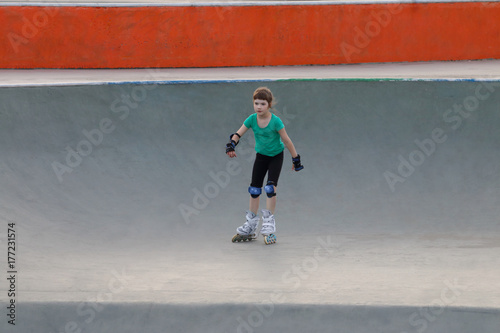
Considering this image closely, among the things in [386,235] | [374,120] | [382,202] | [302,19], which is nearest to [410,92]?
[374,120]

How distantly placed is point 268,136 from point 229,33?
557cm

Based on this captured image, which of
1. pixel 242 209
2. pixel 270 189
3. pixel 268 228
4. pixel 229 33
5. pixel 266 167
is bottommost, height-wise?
pixel 268 228

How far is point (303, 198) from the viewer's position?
6758 mm

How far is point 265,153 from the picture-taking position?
18.4 ft

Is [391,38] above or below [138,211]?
above

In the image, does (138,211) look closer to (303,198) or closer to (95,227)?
(95,227)

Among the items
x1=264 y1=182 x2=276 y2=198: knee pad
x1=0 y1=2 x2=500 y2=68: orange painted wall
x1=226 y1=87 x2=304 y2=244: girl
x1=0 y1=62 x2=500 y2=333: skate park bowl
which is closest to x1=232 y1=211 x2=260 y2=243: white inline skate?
x1=226 y1=87 x2=304 y2=244: girl

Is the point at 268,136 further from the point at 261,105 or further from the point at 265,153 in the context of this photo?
the point at 261,105

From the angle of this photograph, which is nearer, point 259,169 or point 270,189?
point 270,189

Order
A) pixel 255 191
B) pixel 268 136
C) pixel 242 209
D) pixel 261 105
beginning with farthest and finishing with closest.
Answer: pixel 242 209 → pixel 255 191 → pixel 268 136 → pixel 261 105

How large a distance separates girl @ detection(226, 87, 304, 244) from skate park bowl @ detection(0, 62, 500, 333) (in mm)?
160

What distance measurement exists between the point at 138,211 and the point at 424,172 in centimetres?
324

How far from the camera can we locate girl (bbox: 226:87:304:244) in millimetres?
5422

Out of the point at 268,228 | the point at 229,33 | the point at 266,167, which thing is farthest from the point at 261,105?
the point at 229,33
